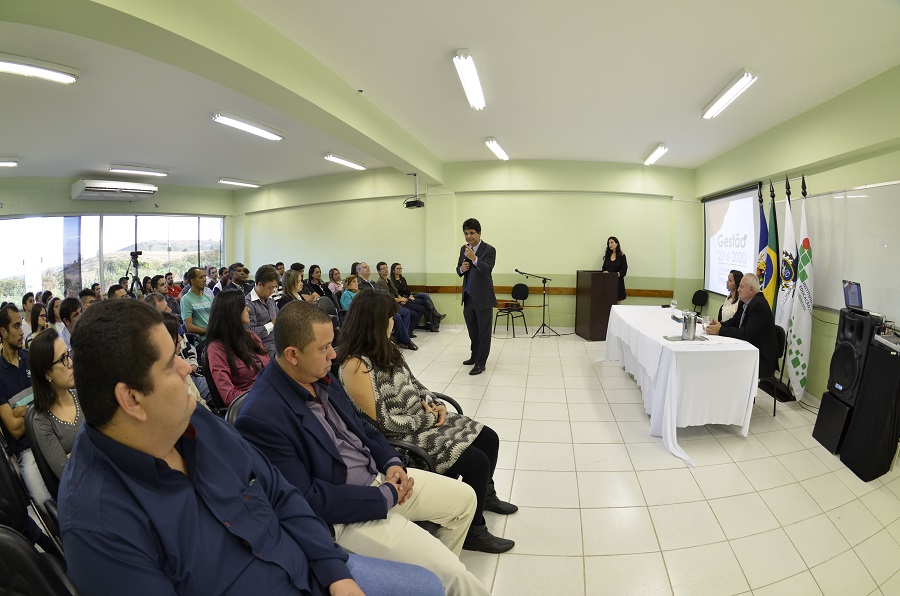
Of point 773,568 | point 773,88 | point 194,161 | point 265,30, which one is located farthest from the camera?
point 194,161

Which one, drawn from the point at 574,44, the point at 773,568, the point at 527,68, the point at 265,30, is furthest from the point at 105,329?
the point at 527,68

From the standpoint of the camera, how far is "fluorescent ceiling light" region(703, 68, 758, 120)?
366 cm

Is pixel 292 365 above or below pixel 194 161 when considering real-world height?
below

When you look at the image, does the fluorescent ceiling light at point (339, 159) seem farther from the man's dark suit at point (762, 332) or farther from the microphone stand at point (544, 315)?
the man's dark suit at point (762, 332)

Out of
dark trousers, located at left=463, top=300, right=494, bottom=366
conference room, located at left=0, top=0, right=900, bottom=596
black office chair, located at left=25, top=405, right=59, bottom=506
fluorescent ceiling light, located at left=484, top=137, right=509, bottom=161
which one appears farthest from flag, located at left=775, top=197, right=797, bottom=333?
black office chair, located at left=25, top=405, right=59, bottom=506

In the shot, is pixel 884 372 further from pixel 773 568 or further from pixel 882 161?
pixel 882 161

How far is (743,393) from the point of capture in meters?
3.32

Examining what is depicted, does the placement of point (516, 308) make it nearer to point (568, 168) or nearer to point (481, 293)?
point (481, 293)

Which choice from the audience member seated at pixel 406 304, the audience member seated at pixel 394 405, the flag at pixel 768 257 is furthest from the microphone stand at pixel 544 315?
the audience member seated at pixel 394 405

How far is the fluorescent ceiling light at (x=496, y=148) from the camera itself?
20.3 ft

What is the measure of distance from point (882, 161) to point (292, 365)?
207 inches

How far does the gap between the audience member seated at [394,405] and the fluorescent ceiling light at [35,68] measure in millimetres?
3372

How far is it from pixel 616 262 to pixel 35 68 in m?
7.58

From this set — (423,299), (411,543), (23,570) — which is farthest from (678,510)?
(423,299)
